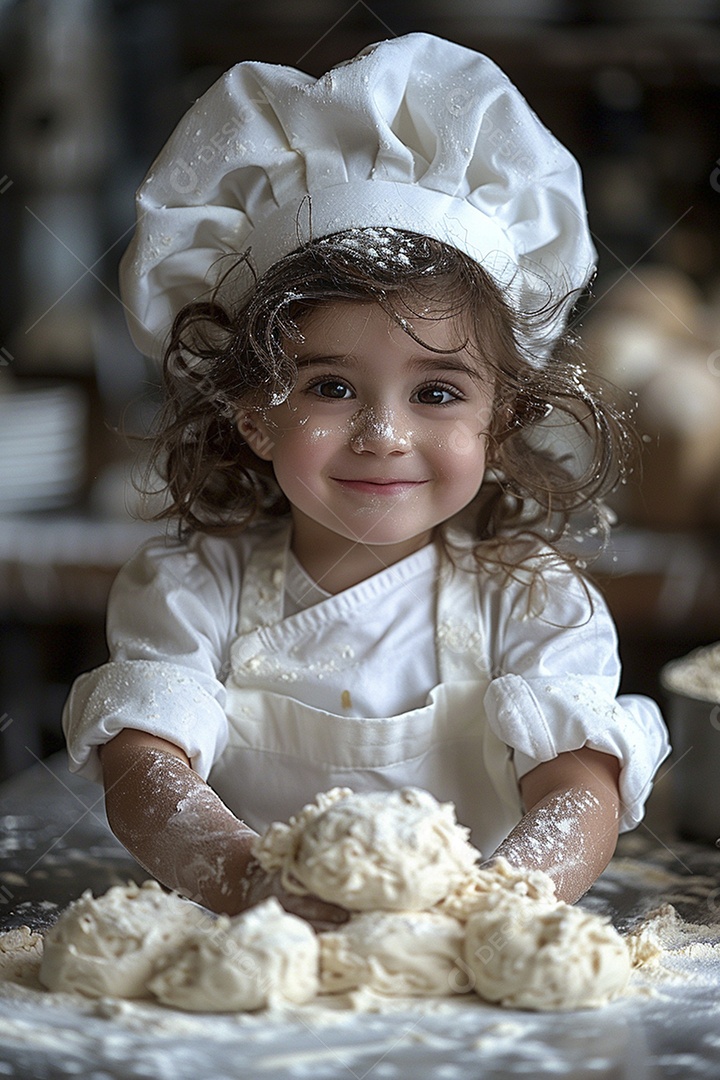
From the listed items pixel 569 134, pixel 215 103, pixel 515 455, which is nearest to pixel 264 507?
pixel 515 455

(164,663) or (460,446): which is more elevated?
(460,446)

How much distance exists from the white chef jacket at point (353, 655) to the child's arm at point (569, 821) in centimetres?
1

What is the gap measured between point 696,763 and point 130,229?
176 centimetres

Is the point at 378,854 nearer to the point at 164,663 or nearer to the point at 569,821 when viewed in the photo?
the point at 569,821

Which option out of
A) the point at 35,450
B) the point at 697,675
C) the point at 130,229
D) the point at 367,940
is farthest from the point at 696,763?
the point at 130,229

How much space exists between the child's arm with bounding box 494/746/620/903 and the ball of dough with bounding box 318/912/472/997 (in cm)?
12

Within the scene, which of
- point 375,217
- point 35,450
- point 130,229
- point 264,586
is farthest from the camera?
point 130,229

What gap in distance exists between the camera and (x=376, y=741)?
884mm

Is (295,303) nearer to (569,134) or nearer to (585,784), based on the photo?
(585,784)

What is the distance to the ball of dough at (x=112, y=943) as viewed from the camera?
0.61 meters

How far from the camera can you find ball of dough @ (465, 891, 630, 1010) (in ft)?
1.94

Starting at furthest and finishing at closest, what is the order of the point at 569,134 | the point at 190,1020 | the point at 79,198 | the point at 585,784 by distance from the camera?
the point at 79,198 → the point at 569,134 → the point at 585,784 → the point at 190,1020

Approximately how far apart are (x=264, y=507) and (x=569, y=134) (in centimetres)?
159

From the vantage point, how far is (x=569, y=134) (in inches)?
92.7
